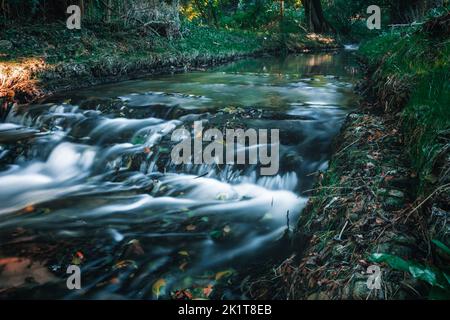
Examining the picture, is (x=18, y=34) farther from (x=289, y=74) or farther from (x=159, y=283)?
(x=159, y=283)

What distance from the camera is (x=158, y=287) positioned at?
106 inches

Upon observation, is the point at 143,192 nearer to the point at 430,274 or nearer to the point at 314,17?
the point at 430,274

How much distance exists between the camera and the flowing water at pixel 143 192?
2.88 metres

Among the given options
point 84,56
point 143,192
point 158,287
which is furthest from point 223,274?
point 84,56

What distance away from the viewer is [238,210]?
3.87m

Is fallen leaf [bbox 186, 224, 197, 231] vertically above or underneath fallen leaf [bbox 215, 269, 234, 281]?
above

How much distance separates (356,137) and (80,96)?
551cm

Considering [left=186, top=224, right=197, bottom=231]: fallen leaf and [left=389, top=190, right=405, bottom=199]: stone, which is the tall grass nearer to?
[left=389, top=190, right=405, bottom=199]: stone

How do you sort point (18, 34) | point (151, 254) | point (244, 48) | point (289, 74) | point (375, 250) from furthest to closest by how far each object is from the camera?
point (244, 48)
point (289, 74)
point (18, 34)
point (151, 254)
point (375, 250)

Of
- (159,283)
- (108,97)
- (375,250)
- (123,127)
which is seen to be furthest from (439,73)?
(108,97)

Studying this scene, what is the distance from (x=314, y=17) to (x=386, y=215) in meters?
22.7

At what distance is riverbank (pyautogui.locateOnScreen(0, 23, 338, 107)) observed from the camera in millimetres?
7598

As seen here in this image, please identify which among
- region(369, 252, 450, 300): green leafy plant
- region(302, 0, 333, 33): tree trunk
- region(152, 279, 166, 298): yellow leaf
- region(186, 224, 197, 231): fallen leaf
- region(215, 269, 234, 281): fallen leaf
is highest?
region(302, 0, 333, 33): tree trunk

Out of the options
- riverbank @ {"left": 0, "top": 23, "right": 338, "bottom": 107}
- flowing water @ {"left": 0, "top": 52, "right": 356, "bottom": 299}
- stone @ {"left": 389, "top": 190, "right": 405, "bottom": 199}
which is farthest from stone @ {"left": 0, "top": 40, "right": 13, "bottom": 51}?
stone @ {"left": 389, "top": 190, "right": 405, "bottom": 199}
